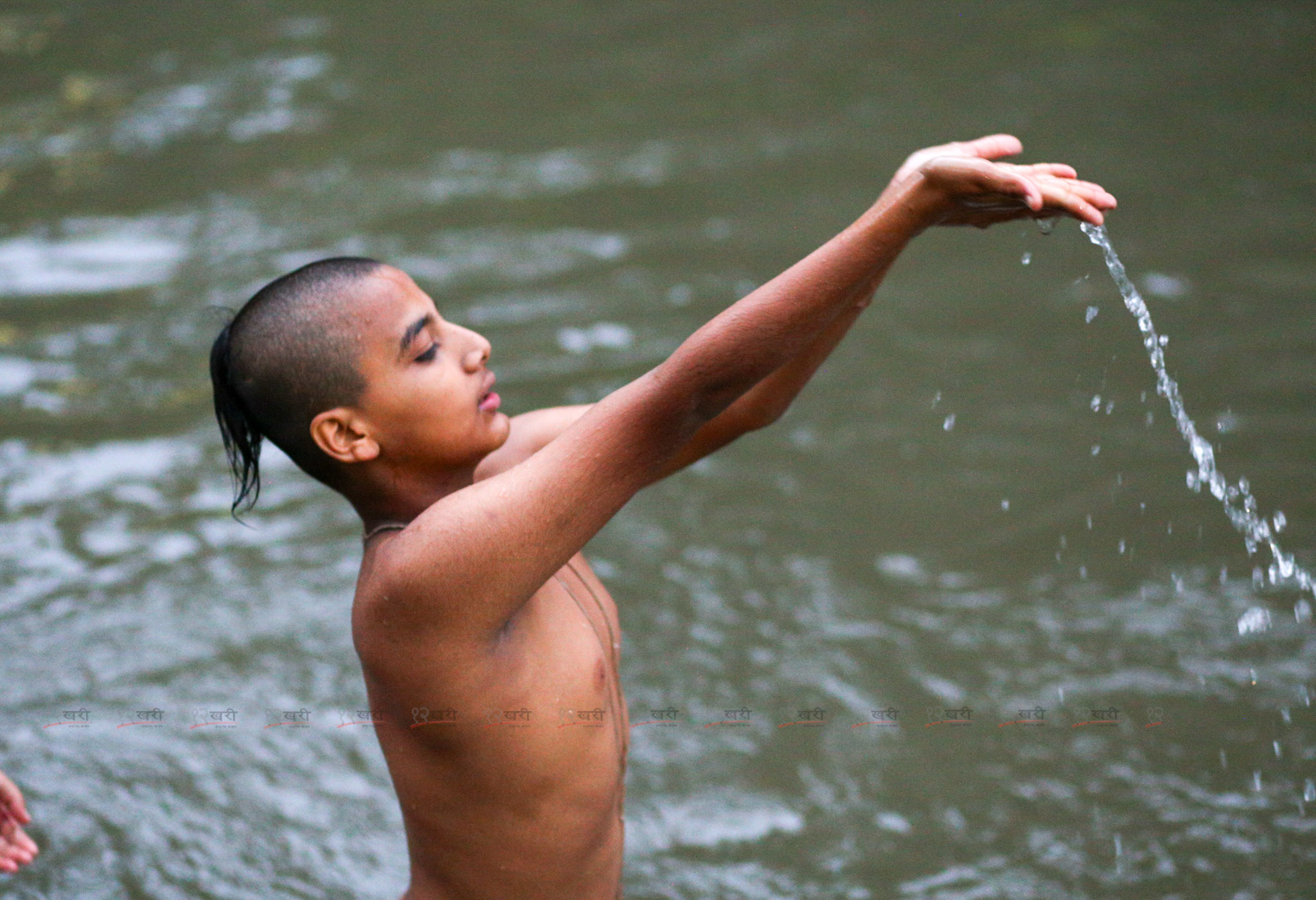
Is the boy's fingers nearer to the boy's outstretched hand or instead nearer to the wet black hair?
the boy's outstretched hand

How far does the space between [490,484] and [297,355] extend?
37 centimetres

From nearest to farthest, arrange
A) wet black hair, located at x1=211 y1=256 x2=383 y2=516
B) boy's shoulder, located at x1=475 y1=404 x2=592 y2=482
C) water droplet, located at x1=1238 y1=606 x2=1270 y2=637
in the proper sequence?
wet black hair, located at x1=211 y1=256 x2=383 y2=516 → boy's shoulder, located at x1=475 y1=404 x2=592 y2=482 → water droplet, located at x1=1238 y1=606 x2=1270 y2=637

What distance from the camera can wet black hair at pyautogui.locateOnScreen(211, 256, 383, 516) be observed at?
2.01 meters

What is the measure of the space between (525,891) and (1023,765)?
1696 millimetres

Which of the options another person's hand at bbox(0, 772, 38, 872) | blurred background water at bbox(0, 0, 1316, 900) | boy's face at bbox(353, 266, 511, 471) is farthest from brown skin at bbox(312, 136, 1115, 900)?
blurred background water at bbox(0, 0, 1316, 900)

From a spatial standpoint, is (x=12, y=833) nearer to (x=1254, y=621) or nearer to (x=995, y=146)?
(x=995, y=146)

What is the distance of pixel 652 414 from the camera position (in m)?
1.91

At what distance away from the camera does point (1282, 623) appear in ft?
12.7

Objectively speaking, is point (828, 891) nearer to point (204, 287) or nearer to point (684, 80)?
point (204, 287)

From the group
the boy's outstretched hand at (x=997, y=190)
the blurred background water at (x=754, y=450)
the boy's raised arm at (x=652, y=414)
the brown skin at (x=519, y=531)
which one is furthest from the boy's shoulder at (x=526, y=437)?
the blurred background water at (x=754, y=450)

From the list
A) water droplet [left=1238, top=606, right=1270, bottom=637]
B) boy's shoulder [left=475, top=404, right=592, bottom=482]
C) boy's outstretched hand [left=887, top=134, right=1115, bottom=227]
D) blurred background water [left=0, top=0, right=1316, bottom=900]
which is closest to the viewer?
boy's outstretched hand [left=887, top=134, right=1115, bottom=227]

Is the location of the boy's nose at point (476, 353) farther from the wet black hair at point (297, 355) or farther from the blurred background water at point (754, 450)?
the blurred background water at point (754, 450)

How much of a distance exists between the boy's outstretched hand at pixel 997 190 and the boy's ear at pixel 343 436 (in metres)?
0.86

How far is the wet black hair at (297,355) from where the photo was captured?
2.01 m
